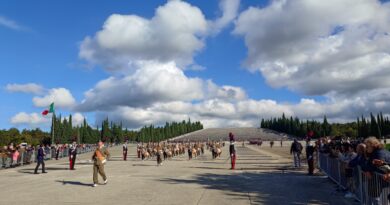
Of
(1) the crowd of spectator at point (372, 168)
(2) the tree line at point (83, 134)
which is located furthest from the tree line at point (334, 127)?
(1) the crowd of spectator at point (372, 168)

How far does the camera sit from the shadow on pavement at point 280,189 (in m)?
11.3

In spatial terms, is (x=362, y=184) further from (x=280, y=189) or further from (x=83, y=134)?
(x=83, y=134)

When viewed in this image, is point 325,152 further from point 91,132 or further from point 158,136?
point 158,136

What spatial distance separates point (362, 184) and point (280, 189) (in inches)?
163

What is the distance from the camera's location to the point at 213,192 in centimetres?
1302

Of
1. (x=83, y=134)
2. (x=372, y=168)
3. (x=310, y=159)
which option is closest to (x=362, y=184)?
(x=372, y=168)

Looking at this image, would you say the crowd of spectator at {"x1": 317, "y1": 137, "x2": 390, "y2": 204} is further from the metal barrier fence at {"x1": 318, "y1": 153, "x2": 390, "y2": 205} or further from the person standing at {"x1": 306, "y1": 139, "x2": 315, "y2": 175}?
the person standing at {"x1": 306, "y1": 139, "x2": 315, "y2": 175}

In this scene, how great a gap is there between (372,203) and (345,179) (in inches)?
147

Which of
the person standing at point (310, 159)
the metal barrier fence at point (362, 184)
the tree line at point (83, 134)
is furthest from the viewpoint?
the tree line at point (83, 134)

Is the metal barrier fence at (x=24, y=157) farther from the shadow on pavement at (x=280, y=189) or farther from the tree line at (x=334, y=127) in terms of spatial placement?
the tree line at (x=334, y=127)

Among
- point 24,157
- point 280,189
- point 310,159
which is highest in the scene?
point 310,159

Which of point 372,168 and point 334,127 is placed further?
point 334,127

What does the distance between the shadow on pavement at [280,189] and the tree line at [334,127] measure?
6917 cm

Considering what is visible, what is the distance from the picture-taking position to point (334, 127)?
154 metres
